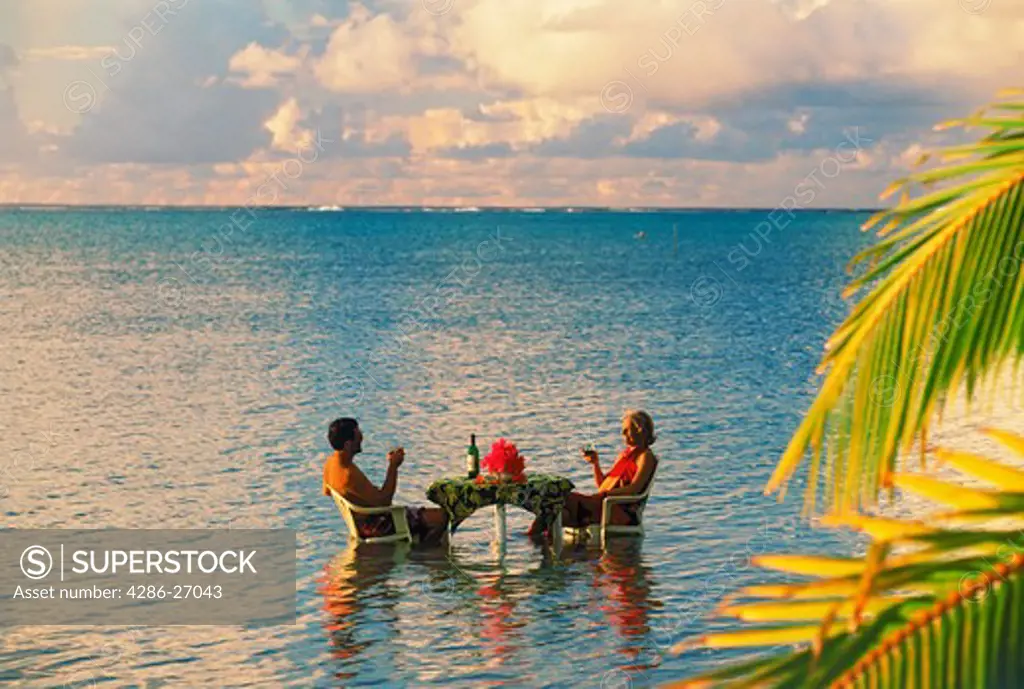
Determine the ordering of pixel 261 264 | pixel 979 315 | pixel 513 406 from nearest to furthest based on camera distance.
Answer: pixel 979 315
pixel 513 406
pixel 261 264

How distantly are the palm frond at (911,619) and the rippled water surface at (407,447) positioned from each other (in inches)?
411

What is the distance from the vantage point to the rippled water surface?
1378 cm

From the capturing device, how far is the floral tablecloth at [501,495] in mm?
16266

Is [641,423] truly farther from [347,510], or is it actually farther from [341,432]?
[347,510]

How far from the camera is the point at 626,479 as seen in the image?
56.8 ft

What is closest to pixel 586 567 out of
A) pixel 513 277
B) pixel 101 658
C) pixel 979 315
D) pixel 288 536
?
pixel 288 536

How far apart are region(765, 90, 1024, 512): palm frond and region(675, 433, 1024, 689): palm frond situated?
37cm

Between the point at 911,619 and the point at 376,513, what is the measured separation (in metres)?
14.9

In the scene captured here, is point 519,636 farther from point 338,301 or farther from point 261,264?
point 261,264

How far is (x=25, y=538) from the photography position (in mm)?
18703

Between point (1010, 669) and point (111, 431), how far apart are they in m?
28.2

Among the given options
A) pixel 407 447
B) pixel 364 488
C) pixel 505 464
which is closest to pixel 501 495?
pixel 505 464

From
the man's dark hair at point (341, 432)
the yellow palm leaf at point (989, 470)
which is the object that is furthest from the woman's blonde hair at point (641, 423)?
the yellow palm leaf at point (989, 470)

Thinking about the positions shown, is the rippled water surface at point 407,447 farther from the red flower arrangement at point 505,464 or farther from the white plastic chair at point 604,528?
the red flower arrangement at point 505,464
